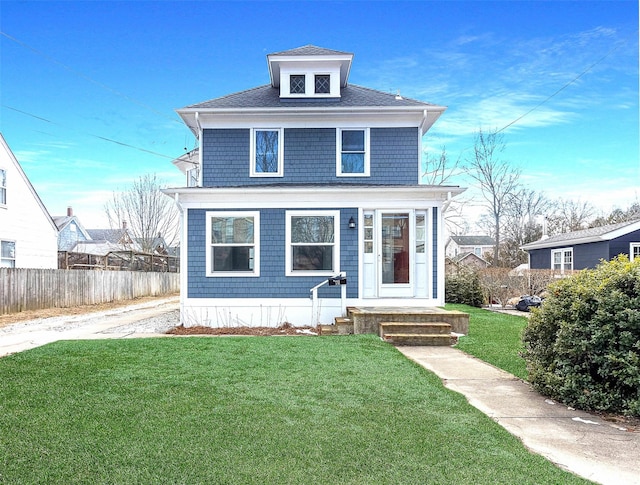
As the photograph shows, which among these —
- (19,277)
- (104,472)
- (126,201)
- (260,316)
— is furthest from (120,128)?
(104,472)

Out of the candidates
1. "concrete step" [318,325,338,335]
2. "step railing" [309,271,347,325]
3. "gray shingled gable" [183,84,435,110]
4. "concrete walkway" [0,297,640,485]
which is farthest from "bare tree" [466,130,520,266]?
"concrete walkway" [0,297,640,485]

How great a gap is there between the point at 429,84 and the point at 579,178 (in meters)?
17.5

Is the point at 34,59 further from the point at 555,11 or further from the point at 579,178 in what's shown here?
the point at 579,178

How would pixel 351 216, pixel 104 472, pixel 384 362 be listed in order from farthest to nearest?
pixel 351 216, pixel 384 362, pixel 104 472

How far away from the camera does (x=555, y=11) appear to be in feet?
44.0

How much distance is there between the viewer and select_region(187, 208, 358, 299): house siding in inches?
409

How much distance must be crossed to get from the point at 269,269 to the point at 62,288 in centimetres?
996

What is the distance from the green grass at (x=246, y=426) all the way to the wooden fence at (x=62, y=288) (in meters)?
9.09

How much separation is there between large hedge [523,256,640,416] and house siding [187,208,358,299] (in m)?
5.82

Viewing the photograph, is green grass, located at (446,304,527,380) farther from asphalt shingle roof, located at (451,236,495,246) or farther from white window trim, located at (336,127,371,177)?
asphalt shingle roof, located at (451,236,495,246)

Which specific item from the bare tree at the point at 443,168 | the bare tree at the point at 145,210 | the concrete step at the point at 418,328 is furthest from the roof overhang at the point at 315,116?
the bare tree at the point at 145,210

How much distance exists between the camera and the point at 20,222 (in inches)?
701

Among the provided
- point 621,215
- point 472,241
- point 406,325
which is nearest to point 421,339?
point 406,325

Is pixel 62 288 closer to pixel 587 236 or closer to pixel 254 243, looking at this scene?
pixel 254 243
